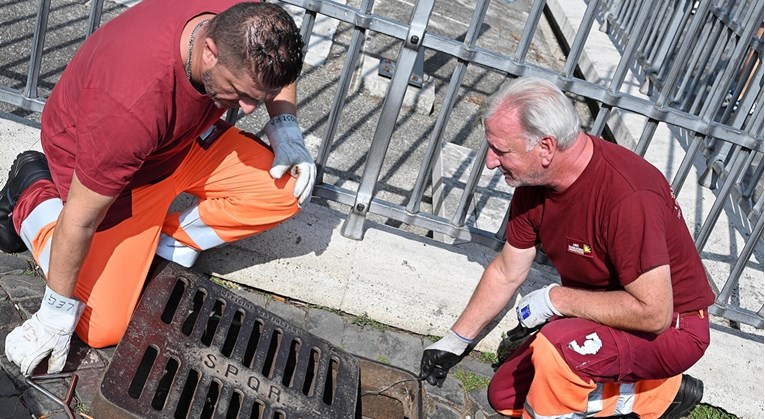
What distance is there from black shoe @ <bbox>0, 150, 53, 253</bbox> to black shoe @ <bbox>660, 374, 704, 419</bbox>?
2.48 m

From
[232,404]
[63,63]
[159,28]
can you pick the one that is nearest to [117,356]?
[232,404]

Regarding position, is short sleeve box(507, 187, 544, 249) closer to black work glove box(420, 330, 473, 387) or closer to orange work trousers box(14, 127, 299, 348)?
black work glove box(420, 330, 473, 387)

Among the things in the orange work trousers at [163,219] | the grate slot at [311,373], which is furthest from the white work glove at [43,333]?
the grate slot at [311,373]

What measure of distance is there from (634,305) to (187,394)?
150 centimetres

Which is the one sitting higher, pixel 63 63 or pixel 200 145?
pixel 200 145

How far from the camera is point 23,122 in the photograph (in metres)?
3.59

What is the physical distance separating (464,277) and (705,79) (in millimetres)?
2962

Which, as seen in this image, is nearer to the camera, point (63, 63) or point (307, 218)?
point (307, 218)

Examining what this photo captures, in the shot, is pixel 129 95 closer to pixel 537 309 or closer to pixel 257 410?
pixel 257 410

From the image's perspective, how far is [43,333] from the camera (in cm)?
271

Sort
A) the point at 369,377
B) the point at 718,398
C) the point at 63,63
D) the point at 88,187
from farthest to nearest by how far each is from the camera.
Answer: the point at 63,63 → the point at 718,398 → the point at 369,377 → the point at 88,187

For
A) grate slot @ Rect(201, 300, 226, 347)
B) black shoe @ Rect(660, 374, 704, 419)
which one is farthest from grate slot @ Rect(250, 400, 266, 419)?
black shoe @ Rect(660, 374, 704, 419)

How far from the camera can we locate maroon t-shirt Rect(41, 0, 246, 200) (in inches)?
99.6

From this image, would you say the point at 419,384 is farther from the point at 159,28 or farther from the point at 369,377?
the point at 159,28
